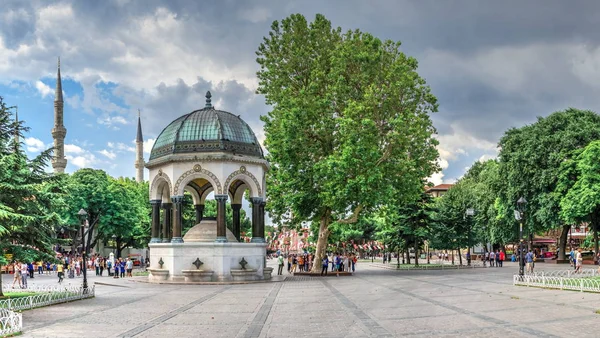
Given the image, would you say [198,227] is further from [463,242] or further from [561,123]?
[561,123]

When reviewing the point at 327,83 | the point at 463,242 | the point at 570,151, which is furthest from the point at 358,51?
the point at 463,242

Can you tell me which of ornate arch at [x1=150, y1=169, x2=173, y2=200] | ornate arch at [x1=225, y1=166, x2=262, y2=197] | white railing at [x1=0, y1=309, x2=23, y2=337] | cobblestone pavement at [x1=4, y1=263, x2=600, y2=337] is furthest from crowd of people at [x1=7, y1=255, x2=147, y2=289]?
white railing at [x1=0, y1=309, x2=23, y2=337]

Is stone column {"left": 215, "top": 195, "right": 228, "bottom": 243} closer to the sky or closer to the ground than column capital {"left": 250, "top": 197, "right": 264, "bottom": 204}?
closer to the ground

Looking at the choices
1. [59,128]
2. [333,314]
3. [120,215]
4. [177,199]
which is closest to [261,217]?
[177,199]

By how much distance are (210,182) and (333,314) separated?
2002 centimetres

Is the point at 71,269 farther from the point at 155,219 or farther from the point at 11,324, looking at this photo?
the point at 11,324

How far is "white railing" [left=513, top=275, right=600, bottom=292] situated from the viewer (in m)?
22.2

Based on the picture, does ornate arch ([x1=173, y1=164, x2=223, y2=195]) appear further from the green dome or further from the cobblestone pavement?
the cobblestone pavement

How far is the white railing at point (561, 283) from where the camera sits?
22.2 meters

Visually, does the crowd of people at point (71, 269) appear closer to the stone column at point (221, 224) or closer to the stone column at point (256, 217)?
the stone column at point (221, 224)

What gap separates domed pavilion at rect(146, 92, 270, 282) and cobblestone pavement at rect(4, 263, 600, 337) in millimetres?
8034

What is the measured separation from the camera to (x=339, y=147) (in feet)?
125

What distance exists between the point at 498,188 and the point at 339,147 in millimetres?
20899

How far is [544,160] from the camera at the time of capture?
47.6 metres
